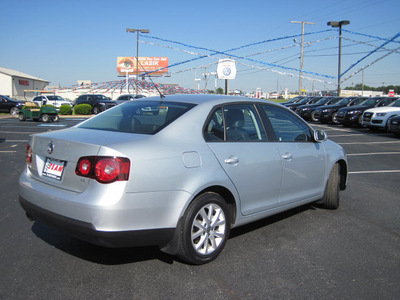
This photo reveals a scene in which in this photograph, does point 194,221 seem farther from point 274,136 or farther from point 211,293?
point 274,136

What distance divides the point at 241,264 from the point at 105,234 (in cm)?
137

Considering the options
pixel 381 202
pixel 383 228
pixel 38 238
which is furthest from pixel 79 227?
pixel 381 202

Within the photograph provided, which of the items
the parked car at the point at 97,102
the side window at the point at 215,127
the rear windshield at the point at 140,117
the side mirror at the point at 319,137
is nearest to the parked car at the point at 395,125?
the side mirror at the point at 319,137

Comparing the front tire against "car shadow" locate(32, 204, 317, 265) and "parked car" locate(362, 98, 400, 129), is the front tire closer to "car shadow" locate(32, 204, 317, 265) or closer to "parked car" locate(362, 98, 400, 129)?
"car shadow" locate(32, 204, 317, 265)

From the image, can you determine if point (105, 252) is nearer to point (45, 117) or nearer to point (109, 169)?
point (109, 169)

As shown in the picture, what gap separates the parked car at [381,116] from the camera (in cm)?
1702

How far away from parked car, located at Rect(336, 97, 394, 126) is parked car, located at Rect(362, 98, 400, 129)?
5.52 ft

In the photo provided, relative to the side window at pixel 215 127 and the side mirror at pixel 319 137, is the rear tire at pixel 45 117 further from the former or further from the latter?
the side window at pixel 215 127

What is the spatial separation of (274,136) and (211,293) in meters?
2.03

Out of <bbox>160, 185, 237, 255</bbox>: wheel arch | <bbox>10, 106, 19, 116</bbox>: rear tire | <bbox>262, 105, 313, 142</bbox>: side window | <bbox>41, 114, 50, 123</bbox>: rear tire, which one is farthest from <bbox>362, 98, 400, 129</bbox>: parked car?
<bbox>10, 106, 19, 116</bbox>: rear tire

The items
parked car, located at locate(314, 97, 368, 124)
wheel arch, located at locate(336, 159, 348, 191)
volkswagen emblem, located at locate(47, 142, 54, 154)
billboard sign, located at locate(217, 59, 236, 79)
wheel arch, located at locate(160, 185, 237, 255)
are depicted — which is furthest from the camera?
parked car, located at locate(314, 97, 368, 124)

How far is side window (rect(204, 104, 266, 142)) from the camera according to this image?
3.78m

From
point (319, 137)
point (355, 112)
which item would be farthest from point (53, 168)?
point (355, 112)

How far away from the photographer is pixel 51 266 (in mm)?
3457
